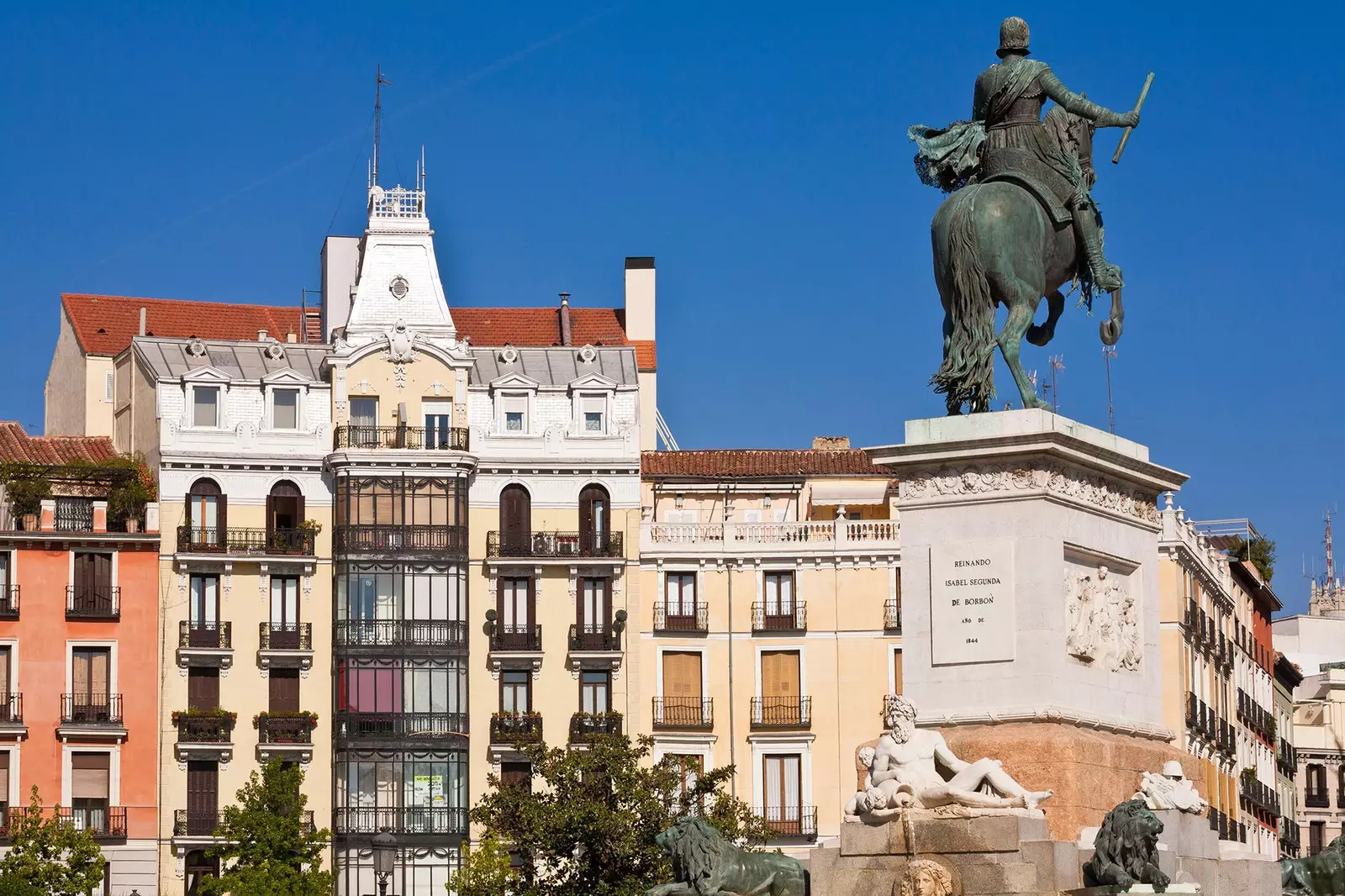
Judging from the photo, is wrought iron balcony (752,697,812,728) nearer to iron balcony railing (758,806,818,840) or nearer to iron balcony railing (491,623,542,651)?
iron balcony railing (758,806,818,840)

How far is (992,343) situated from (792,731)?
213 ft

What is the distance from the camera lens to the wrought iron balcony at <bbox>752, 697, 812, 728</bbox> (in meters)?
90.8

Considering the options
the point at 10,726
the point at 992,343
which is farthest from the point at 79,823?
the point at 992,343

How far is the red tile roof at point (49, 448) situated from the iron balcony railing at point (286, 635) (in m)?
9.59

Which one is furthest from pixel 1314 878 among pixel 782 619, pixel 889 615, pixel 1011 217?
pixel 782 619

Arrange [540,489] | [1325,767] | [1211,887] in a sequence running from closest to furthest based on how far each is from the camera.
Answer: [1211,887] → [540,489] → [1325,767]

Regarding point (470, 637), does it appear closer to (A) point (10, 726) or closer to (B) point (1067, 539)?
(A) point (10, 726)

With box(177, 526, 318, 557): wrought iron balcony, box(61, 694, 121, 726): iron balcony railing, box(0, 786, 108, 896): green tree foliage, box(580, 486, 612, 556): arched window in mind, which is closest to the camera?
box(0, 786, 108, 896): green tree foliage

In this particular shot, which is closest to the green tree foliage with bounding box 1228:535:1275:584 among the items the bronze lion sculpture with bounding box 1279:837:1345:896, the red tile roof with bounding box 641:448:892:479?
the red tile roof with bounding box 641:448:892:479

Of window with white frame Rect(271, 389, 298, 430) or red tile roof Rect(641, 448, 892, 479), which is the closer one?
window with white frame Rect(271, 389, 298, 430)

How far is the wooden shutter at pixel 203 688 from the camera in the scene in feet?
291

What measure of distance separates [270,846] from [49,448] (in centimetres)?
2005

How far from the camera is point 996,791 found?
79.5 feet

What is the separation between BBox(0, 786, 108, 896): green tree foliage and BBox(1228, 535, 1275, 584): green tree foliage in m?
54.6
